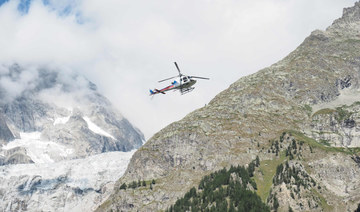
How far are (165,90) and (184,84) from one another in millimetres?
13891

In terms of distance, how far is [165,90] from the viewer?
19875 cm

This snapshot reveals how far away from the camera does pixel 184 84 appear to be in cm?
18762
